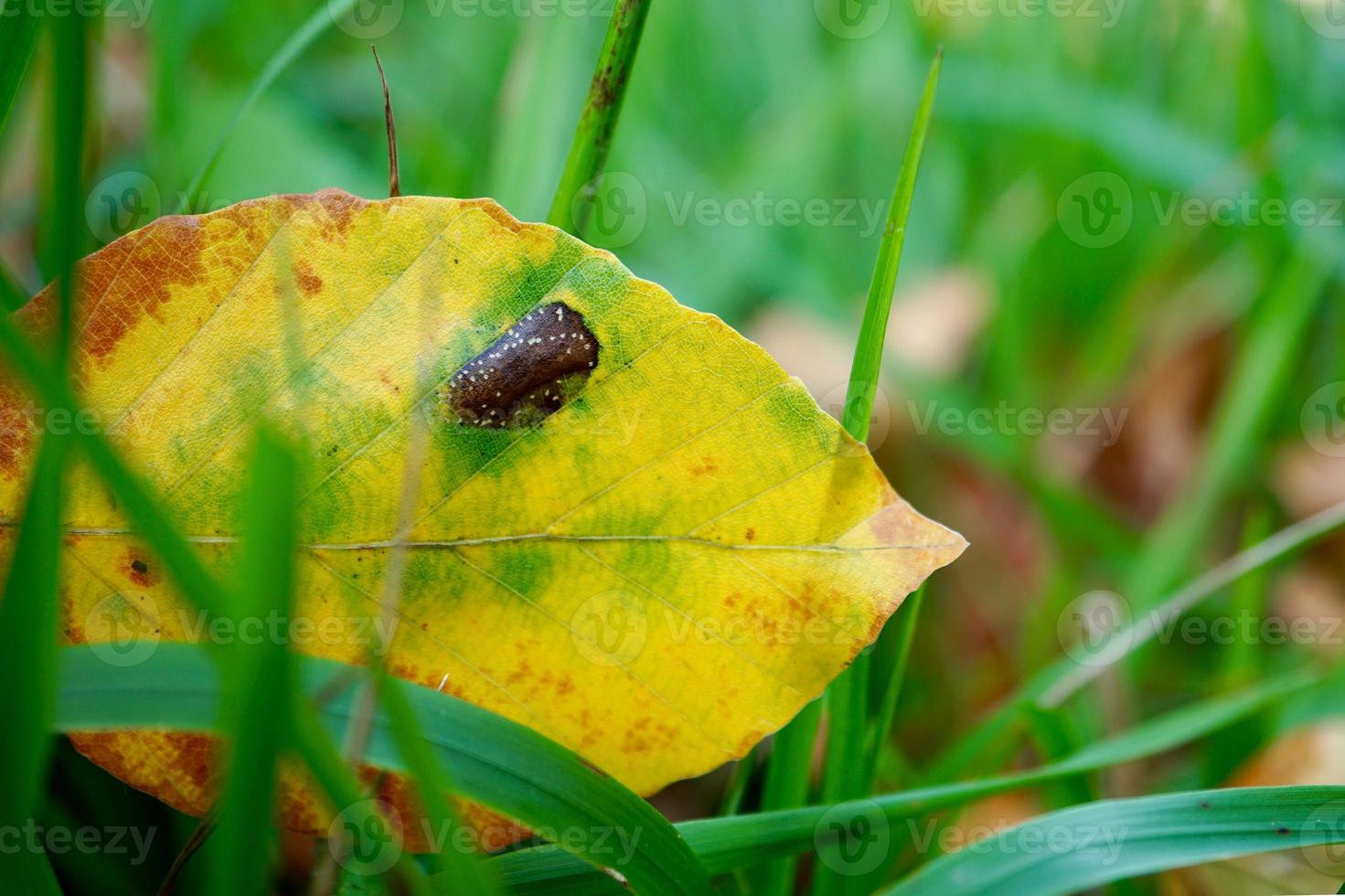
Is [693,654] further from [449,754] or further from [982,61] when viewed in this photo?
[982,61]

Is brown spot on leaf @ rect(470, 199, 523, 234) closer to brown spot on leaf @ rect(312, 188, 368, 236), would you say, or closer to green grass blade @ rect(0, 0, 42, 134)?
brown spot on leaf @ rect(312, 188, 368, 236)

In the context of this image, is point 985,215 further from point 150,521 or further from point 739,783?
point 150,521

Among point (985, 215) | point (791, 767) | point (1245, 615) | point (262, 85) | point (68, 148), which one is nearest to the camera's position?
point (68, 148)

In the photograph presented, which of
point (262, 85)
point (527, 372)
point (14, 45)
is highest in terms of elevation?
point (262, 85)

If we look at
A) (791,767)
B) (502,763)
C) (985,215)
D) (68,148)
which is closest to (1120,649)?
(791,767)

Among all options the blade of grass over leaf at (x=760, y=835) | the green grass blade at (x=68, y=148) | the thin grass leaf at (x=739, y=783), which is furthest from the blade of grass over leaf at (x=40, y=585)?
the thin grass leaf at (x=739, y=783)

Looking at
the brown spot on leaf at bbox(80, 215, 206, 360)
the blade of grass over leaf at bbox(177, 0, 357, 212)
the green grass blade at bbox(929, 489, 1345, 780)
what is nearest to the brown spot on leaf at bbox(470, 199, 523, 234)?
the brown spot on leaf at bbox(80, 215, 206, 360)
